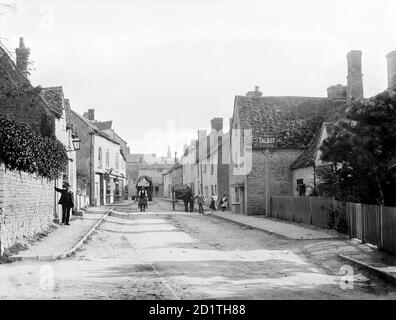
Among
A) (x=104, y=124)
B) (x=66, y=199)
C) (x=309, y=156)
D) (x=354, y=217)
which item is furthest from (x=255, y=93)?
(x=104, y=124)

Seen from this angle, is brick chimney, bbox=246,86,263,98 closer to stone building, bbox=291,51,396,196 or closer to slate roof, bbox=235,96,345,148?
slate roof, bbox=235,96,345,148

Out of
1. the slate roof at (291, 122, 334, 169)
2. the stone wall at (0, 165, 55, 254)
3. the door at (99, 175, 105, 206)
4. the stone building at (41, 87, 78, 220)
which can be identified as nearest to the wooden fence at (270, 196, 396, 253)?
the slate roof at (291, 122, 334, 169)

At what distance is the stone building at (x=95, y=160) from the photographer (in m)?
A: 42.3

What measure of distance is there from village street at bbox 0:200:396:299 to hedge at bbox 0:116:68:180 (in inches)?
116

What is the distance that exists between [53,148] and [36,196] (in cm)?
347

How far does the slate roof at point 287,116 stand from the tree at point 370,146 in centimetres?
1697

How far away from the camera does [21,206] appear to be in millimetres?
14477

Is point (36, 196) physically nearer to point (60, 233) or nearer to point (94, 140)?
point (60, 233)

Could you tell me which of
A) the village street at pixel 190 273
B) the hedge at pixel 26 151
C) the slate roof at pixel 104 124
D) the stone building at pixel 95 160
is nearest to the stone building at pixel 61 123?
the hedge at pixel 26 151

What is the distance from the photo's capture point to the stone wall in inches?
487

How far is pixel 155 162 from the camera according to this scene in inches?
4823

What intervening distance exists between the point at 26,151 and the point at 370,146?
9641 millimetres

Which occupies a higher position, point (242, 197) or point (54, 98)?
point (54, 98)

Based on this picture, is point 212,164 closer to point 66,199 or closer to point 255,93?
point 255,93
